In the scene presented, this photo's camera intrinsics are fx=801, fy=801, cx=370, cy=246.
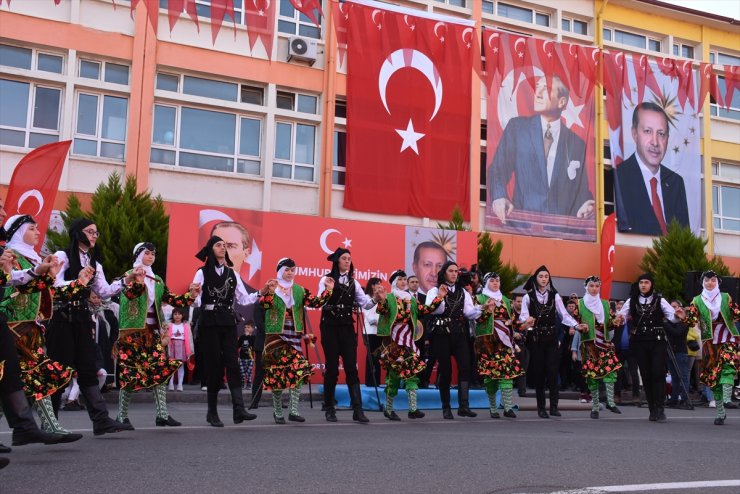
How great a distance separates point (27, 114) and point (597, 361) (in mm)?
14998

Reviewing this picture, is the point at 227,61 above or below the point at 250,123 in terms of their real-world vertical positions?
above

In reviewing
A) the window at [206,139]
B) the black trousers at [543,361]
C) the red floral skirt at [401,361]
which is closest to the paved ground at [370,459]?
the red floral skirt at [401,361]

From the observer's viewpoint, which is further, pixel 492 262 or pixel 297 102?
pixel 297 102

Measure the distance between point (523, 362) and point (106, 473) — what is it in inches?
431

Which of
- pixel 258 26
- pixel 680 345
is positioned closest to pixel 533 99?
pixel 258 26

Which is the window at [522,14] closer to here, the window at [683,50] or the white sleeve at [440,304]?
the window at [683,50]

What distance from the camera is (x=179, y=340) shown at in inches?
579

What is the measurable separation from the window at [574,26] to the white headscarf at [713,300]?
1701cm

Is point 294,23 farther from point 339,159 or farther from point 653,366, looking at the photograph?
point 653,366

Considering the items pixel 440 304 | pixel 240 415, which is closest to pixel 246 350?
pixel 440 304

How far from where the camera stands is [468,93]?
2350 cm

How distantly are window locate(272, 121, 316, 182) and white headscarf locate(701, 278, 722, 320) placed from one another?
12.9 meters

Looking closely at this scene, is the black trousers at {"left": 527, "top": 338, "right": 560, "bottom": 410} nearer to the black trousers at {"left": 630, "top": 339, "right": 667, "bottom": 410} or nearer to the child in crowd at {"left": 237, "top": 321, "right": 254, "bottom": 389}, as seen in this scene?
the black trousers at {"left": 630, "top": 339, "right": 667, "bottom": 410}

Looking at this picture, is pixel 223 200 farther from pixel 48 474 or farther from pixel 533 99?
pixel 48 474
